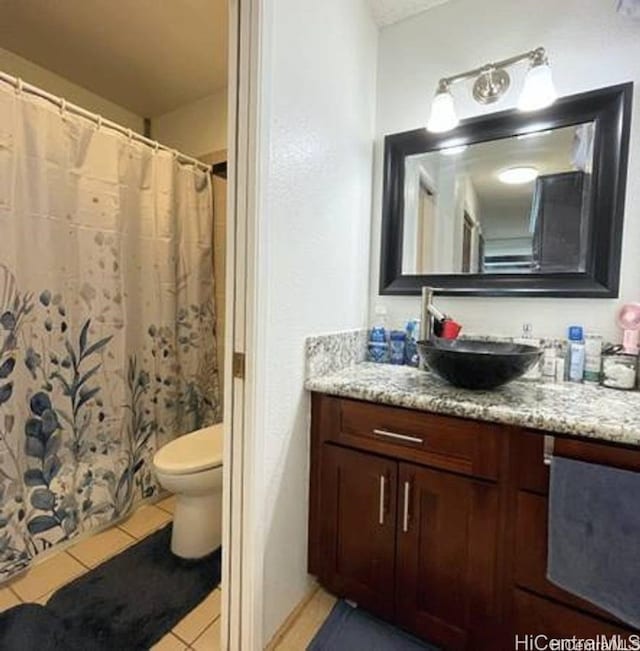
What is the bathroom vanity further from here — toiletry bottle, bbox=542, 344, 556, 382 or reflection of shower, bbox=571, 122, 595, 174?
reflection of shower, bbox=571, 122, 595, 174

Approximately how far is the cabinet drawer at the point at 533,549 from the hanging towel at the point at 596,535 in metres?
0.03

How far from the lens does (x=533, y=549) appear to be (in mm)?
919

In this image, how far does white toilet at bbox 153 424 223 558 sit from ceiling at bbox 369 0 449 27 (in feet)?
6.54

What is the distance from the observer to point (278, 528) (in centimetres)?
116

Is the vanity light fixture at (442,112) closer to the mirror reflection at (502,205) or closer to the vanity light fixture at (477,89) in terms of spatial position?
the vanity light fixture at (477,89)

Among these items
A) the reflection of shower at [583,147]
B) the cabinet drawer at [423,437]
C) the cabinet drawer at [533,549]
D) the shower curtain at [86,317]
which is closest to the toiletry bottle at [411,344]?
the cabinet drawer at [423,437]

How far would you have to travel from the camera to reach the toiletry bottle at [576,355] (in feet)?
4.18

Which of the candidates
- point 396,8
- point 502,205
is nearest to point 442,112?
point 502,205

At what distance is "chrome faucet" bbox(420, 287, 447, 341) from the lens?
1.43 meters

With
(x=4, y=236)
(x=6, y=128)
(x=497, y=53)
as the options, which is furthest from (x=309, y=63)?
(x=4, y=236)

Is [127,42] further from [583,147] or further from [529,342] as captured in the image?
[529,342]

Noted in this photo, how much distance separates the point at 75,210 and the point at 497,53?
72.6 inches

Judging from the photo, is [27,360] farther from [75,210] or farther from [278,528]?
[278,528]

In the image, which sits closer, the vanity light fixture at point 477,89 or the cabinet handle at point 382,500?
the cabinet handle at point 382,500
